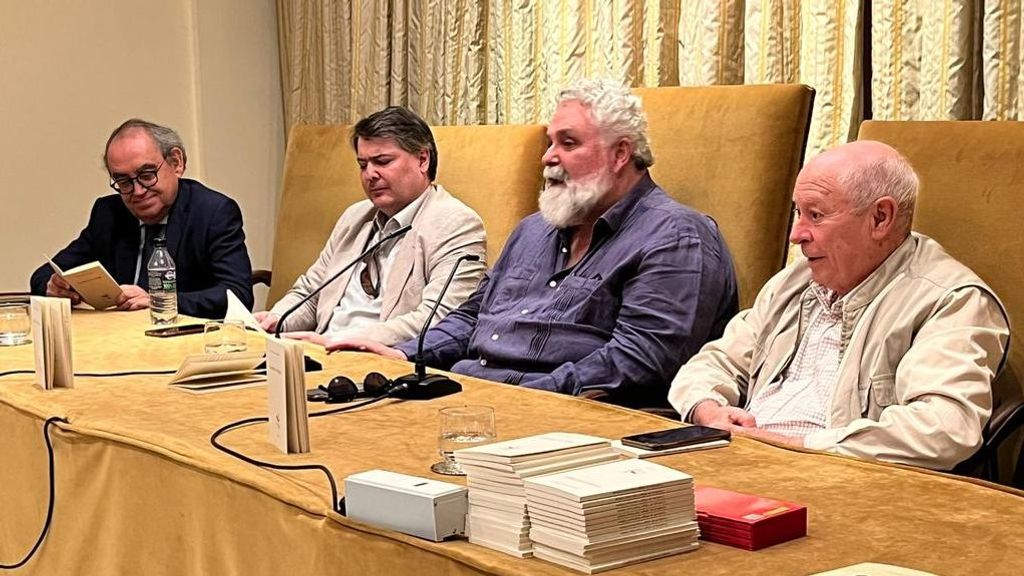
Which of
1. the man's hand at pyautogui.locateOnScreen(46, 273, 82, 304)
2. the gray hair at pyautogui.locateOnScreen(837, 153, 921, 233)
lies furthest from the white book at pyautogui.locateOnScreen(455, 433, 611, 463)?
the man's hand at pyautogui.locateOnScreen(46, 273, 82, 304)

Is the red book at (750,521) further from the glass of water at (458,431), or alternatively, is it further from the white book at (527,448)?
the glass of water at (458,431)

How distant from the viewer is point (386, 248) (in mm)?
3531

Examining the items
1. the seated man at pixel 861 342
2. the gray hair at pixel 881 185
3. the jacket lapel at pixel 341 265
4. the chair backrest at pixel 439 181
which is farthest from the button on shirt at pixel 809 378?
the jacket lapel at pixel 341 265

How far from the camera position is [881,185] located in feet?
7.47

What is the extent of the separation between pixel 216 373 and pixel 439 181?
1.46m

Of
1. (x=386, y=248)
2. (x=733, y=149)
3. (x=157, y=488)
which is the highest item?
(x=733, y=149)

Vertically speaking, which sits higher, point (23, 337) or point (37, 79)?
point (37, 79)

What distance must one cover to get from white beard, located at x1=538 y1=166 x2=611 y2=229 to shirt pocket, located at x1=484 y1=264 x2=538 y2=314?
13 centimetres

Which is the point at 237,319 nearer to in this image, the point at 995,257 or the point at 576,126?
the point at 576,126

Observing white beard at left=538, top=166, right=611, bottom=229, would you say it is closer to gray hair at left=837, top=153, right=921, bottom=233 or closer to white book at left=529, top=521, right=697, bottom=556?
gray hair at left=837, top=153, right=921, bottom=233

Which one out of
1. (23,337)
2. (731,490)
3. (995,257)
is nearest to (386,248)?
(23,337)

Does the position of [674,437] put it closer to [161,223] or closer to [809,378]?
[809,378]

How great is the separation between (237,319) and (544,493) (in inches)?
62.8

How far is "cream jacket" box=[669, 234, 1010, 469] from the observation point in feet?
6.70
